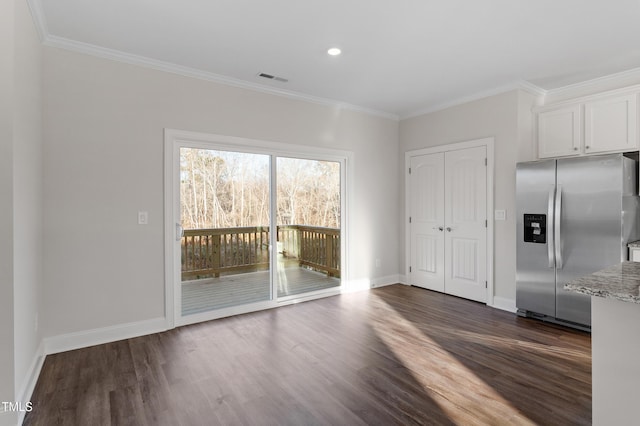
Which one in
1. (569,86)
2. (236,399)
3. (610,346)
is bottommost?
(236,399)

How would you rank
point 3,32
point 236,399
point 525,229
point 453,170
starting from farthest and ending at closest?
point 453,170 → point 525,229 → point 236,399 → point 3,32

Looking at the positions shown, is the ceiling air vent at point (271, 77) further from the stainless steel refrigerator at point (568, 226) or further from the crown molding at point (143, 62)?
the stainless steel refrigerator at point (568, 226)

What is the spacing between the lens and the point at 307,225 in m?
4.60

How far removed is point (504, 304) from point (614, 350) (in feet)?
9.13

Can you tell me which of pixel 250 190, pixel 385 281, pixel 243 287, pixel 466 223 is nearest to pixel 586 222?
pixel 466 223

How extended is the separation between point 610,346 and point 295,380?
1892 mm

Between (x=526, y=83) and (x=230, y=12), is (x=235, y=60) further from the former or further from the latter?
(x=526, y=83)

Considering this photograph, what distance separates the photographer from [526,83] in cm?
397

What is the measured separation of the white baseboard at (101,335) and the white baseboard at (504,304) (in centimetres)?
389

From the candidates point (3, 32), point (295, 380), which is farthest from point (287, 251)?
point (3, 32)

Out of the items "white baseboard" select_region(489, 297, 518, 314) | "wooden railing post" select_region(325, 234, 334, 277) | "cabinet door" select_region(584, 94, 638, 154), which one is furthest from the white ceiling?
"white baseboard" select_region(489, 297, 518, 314)

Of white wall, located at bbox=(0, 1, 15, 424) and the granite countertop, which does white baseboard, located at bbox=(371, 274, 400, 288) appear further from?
white wall, located at bbox=(0, 1, 15, 424)

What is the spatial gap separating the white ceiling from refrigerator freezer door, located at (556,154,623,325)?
111 cm

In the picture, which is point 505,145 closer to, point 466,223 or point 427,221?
point 466,223
